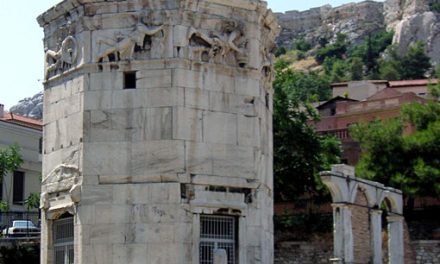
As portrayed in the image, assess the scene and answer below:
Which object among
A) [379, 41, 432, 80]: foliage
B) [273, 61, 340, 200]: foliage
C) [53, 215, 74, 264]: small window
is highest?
[379, 41, 432, 80]: foliage

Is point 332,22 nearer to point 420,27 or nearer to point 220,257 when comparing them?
point 420,27

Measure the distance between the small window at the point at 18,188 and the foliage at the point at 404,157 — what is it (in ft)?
52.9

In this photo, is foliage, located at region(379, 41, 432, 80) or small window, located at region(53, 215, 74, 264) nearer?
small window, located at region(53, 215, 74, 264)

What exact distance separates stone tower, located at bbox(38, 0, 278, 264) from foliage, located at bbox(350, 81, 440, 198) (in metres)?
22.3

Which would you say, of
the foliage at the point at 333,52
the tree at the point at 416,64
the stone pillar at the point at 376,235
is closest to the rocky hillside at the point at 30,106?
the tree at the point at 416,64

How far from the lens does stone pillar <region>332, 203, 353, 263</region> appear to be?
28.6 meters

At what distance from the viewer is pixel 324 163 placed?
134ft

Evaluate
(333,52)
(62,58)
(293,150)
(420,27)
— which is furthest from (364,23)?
(62,58)

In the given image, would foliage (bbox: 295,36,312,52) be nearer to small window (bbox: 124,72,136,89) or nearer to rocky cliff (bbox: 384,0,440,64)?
rocky cliff (bbox: 384,0,440,64)

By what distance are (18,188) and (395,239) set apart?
19.6 meters

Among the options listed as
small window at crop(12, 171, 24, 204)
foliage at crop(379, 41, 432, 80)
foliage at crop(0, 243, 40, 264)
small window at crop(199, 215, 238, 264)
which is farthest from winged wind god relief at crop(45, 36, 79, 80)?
foliage at crop(379, 41, 432, 80)

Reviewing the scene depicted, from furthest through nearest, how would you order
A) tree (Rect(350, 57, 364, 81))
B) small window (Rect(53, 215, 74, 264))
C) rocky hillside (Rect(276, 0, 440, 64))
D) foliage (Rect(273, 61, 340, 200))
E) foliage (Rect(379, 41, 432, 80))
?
rocky hillside (Rect(276, 0, 440, 64))
tree (Rect(350, 57, 364, 81))
foliage (Rect(379, 41, 432, 80))
foliage (Rect(273, 61, 340, 200))
small window (Rect(53, 215, 74, 264))

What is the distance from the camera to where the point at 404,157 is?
40.0 metres

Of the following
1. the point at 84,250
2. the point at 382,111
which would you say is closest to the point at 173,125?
the point at 84,250
